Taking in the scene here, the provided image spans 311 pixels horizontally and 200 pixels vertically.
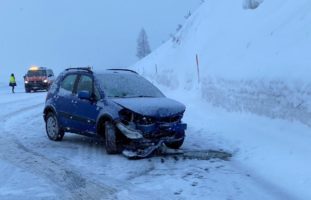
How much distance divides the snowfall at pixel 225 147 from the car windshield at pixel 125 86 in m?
1.27

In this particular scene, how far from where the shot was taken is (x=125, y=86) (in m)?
11.1

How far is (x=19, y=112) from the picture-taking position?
20.2 metres

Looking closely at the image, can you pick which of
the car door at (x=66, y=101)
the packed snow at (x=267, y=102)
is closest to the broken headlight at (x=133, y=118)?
the packed snow at (x=267, y=102)

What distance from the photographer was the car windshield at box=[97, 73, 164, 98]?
10.7 m

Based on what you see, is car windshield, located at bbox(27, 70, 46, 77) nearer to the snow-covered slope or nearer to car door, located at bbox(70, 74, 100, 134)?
the snow-covered slope

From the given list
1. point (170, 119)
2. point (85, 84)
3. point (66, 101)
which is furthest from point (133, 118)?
point (66, 101)

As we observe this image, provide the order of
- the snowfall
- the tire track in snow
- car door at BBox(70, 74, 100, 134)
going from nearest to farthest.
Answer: the tire track in snow
the snowfall
car door at BBox(70, 74, 100, 134)

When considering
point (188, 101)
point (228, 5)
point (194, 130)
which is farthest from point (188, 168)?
point (228, 5)

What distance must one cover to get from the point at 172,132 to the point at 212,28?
26.4 m

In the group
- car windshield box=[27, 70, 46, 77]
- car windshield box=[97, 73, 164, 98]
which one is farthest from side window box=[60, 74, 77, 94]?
car windshield box=[27, 70, 46, 77]

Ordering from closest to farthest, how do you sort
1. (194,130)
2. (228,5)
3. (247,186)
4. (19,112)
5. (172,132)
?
1. (247,186)
2. (172,132)
3. (194,130)
4. (19,112)
5. (228,5)

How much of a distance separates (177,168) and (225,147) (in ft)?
7.36

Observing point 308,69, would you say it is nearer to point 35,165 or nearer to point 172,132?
point 172,132

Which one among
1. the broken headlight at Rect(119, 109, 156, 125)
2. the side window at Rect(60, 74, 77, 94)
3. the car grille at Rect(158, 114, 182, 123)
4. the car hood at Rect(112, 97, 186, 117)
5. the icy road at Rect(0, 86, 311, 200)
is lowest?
the icy road at Rect(0, 86, 311, 200)
